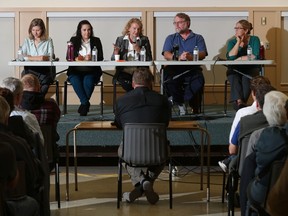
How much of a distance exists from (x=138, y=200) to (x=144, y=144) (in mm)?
769

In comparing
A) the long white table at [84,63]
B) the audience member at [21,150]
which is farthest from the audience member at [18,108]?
the long white table at [84,63]

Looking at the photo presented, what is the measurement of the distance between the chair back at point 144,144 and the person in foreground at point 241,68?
2.47 metres

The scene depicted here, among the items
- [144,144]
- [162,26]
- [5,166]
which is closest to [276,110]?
[144,144]

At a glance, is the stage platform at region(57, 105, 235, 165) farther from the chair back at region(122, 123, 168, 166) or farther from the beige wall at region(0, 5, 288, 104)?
the beige wall at region(0, 5, 288, 104)

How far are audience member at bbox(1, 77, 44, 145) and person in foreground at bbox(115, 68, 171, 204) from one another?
3.12 feet

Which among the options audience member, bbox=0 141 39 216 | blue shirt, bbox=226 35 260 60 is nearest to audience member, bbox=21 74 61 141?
audience member, bbox=0 141 39 216

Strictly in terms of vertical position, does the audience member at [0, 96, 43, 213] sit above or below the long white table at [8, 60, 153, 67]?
below

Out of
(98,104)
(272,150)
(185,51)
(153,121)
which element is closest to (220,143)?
(185,51)

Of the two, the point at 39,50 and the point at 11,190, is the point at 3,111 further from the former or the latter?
the point at 39,50

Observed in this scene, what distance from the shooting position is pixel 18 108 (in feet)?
17.6

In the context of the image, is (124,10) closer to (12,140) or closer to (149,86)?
(149,86)

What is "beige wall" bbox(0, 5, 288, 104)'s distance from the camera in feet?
32.6

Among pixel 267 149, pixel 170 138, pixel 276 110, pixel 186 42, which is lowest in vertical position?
pixel 170 138

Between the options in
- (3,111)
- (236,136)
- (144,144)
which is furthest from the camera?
(144,144)
